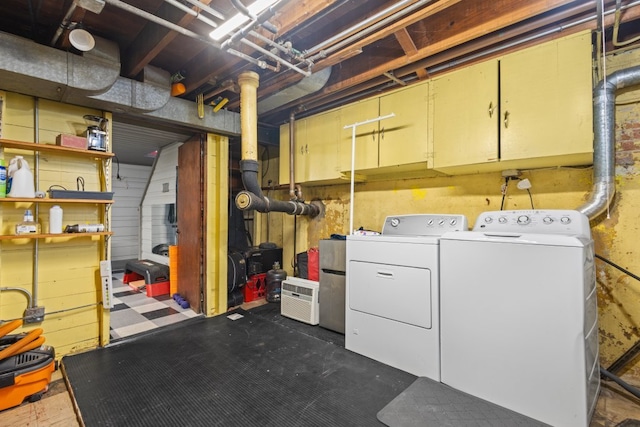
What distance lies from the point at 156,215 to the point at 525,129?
228 inches

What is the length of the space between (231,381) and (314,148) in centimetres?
258

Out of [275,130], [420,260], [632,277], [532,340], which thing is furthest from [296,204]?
[632,277]

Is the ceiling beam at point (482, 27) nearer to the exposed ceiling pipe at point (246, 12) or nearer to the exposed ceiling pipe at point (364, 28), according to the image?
the exposed ceiling pipe at point (364, 28)

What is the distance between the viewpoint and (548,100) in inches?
83.3

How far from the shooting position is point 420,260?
2.23 metres

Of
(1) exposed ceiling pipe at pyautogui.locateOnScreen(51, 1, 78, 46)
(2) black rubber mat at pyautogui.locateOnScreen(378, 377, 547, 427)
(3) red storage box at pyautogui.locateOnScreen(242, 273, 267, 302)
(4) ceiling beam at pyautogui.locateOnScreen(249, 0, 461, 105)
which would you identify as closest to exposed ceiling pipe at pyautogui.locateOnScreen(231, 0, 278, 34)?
(4) ceiling beam at pyautogui.locateOnScreen(249, 0, 461, 105)

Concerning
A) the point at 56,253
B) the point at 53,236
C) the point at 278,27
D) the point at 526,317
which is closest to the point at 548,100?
the point at 526,317

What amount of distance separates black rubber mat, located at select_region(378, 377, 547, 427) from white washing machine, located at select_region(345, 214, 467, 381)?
21 centimetres

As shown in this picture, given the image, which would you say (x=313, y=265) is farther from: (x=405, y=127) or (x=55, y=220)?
(x=55, y=220)

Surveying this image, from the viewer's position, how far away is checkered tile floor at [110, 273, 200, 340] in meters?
3.19

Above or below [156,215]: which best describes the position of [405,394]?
below

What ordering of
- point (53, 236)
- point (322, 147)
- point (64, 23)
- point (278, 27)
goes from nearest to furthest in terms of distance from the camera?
1. point (64, 23)
2. point (278, 27)
3. point (53, 236)
4. point (322, 147)

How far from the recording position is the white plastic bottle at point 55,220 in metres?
2.43

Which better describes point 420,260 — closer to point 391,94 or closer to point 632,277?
point 632,277
